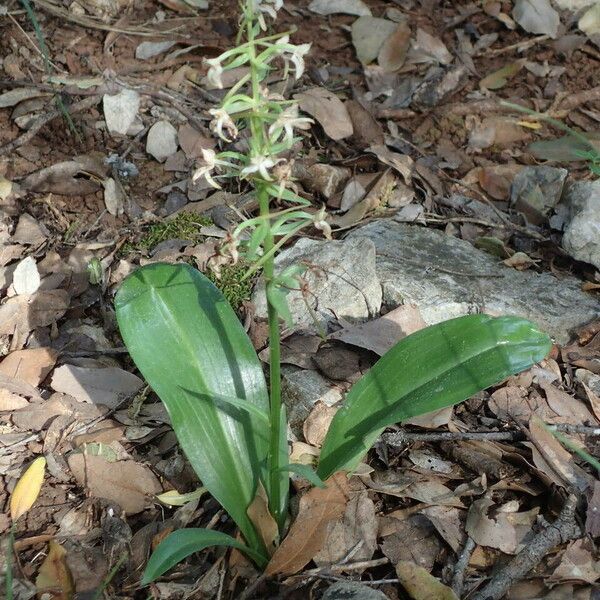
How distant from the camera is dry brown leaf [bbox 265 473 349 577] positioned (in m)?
2.43

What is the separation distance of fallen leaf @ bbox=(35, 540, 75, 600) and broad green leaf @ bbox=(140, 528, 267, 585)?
389 mm

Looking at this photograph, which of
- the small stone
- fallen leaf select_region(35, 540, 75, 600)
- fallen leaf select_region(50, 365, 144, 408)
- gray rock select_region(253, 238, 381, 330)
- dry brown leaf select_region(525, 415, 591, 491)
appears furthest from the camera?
the small stone

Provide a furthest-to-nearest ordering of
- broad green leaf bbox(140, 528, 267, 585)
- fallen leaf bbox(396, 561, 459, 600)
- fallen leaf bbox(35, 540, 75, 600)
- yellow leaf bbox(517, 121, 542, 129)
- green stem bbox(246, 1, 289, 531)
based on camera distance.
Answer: yellow leaf bbox(517, 121, 542, 129), fallen leaf bbox(35, 540, 75, 600), fallen leaf bbox(396, 561, 459, 600), broad green leaf bbox(140, 528, 267, 585), green stem bbox(246, 1, 289, 531)

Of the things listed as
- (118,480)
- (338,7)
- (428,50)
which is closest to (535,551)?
(118,480)

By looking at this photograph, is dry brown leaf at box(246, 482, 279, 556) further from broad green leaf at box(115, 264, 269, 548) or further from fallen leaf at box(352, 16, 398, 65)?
fallen leaf at box(352, 16, 398, 65)

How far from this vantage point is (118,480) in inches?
110

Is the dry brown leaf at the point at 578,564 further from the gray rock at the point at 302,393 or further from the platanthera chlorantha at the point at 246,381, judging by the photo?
the gray rock at the point at 302,393

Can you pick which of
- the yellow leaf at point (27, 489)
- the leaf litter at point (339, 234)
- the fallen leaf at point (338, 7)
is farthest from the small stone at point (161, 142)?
the yellow leaf at point (27, 489)

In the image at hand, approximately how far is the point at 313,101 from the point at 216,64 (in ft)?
9.17

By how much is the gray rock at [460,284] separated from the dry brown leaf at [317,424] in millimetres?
736

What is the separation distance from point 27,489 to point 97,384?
0.54 m

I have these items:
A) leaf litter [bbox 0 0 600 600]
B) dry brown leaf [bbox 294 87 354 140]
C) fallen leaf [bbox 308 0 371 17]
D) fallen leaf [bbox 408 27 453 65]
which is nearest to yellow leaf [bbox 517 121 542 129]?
leaf litter [bbox 0 0 600 600]

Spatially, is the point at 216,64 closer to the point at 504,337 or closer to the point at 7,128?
the point at 504,337

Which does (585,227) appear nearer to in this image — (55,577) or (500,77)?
(500,77)
